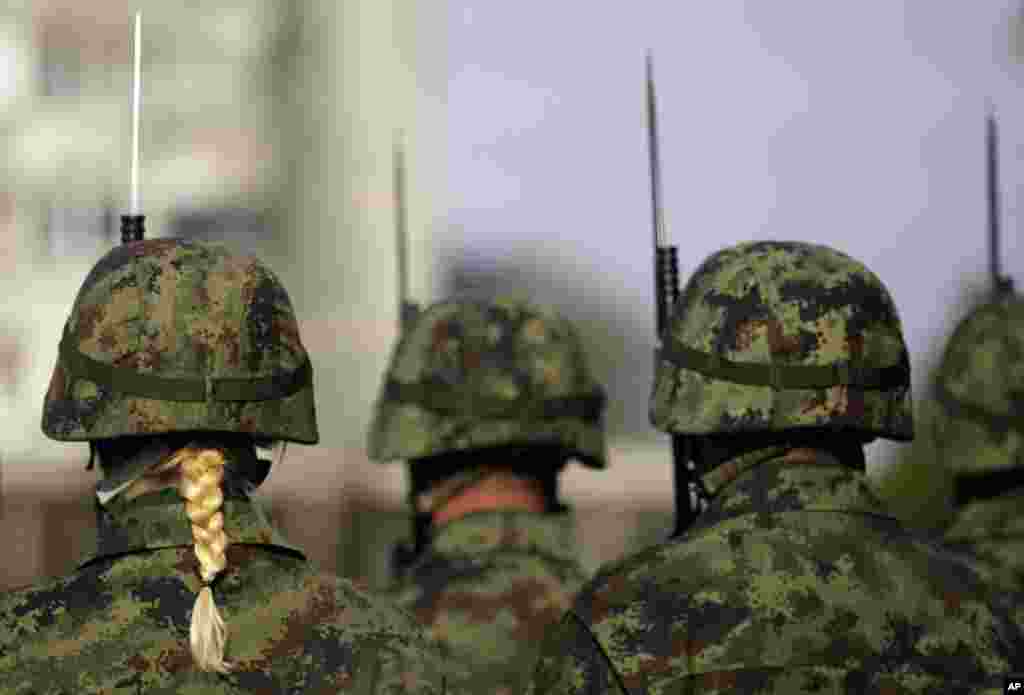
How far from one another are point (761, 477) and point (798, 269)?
609mm

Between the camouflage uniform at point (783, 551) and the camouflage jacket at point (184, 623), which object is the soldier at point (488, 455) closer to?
the camouflage uniform at point (783, 551)

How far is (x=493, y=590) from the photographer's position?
8898 millimetres

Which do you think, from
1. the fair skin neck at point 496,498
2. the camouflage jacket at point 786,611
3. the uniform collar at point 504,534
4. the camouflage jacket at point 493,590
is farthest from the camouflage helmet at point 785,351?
the fair skin neck at point 496,498

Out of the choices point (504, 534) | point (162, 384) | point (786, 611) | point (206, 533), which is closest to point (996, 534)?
point (504, 534)

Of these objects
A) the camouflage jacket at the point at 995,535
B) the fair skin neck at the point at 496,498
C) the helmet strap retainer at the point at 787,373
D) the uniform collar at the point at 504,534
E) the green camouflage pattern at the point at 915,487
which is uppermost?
the helmet strap retainer at the point at 787,373

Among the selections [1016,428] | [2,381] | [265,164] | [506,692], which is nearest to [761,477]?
[506,692]

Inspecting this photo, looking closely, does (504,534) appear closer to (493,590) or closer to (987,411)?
(493,590)

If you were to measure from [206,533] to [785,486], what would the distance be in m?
1.49

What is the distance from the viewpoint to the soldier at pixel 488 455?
29.1ft

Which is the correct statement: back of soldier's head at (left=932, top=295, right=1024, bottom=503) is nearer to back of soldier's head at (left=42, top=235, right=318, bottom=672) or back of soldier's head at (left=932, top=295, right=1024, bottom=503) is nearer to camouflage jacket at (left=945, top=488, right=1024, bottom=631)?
camouflage jacket at (left=945, top=488, right=1024, bottom=631)

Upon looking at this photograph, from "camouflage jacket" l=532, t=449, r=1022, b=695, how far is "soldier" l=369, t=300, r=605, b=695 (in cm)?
223

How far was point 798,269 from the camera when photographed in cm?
704

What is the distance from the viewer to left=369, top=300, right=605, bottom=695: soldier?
29.1 feet

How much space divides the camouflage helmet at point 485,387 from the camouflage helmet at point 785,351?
2.77 m
